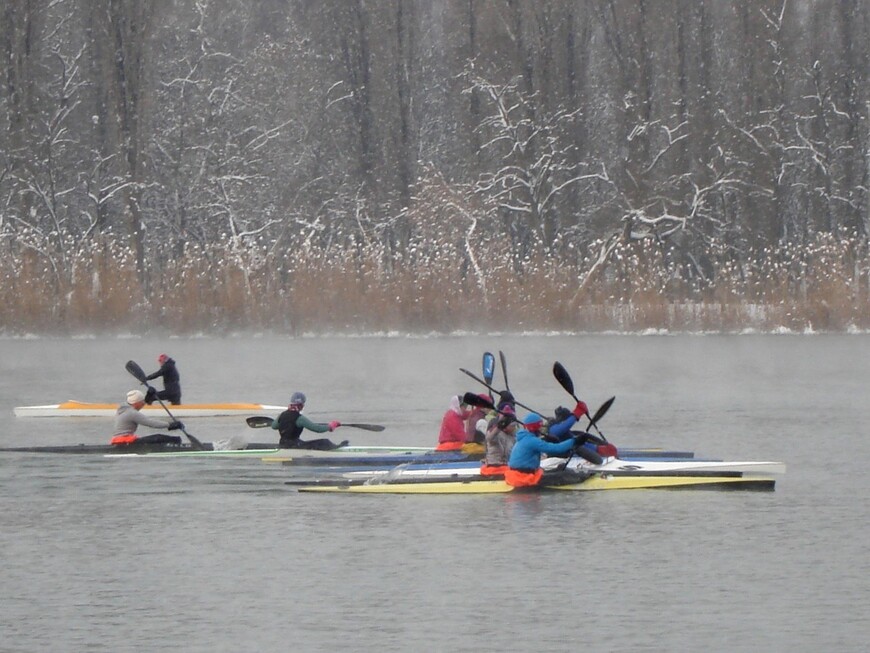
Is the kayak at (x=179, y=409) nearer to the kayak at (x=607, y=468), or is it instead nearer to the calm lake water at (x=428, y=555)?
the calm lake water at (x=428, y=555)

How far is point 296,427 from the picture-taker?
86.4 ft

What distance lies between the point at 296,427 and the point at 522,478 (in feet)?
17.0

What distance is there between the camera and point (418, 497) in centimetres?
2347

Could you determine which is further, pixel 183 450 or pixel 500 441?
pixel 183 450

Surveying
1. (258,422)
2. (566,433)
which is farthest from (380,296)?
(566,433)

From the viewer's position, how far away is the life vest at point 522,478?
22.1m

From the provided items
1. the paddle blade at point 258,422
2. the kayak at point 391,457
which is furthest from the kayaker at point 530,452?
the paddle blade at point 258,422

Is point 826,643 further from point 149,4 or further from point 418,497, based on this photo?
point 149,4

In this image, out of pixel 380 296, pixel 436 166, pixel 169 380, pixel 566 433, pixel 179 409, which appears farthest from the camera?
pixel 436 166

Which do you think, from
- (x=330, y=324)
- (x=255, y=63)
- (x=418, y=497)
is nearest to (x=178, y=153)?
(x=255, y=63)

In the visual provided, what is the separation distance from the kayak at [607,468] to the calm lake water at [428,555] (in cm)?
33

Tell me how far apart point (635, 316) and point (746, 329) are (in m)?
3.02

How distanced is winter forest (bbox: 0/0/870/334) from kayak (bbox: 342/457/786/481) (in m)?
27.4

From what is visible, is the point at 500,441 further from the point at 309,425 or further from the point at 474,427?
the point at 309,425
